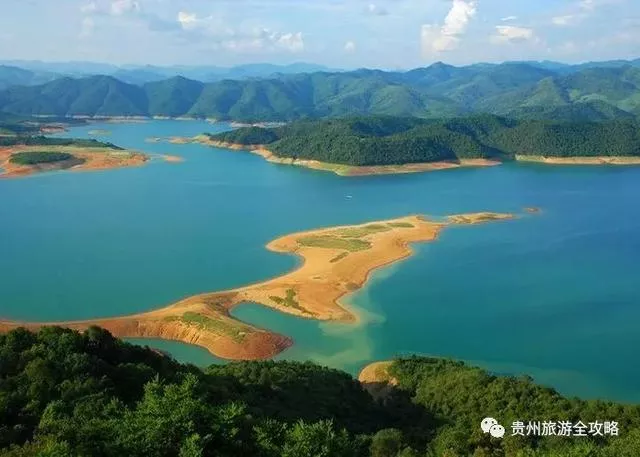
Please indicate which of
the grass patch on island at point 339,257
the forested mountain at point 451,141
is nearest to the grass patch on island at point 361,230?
the grass patch on island at point 339,257

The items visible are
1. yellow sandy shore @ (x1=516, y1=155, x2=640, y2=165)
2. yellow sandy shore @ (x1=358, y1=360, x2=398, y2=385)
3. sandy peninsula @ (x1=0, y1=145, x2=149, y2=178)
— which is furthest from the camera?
yellow sandy shore @ (x1=516, y1=155, x2=640, y2=165)

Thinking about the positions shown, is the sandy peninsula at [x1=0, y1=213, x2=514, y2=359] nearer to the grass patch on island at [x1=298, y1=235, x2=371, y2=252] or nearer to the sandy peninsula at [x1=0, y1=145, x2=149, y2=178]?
the grass patch on island at [x1=298, y1=235, x2=371, y2=252]

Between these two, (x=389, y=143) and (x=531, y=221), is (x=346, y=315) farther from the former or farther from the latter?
(x=389, y=143)

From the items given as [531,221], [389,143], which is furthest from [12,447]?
[389,143]

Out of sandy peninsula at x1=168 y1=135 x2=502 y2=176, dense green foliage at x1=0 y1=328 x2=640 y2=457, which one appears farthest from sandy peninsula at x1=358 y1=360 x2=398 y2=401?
sandy peninsula at x1=168 y1=135 x2=502 y2=176

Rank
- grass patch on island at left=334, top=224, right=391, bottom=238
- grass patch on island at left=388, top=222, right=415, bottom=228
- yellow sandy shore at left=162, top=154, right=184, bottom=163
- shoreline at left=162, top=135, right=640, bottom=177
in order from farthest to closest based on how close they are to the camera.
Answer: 1. yellow sandy shore at left=162, top=154, right=184, bottom=163
2. shoreline at left=162, top=135, right=640, bottom=177
3. grass patch on island at left=388, top=222, right=415, bottom=228
4. grass patch on island at left=334, top=224, right=391, bottom=238

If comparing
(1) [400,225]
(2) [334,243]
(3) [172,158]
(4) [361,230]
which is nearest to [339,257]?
(2) [334,243]

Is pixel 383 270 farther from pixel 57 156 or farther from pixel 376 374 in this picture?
pixel 57 156
